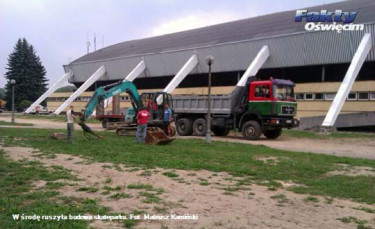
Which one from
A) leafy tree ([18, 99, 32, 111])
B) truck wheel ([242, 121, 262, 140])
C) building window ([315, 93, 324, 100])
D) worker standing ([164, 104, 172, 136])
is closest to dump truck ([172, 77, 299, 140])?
truck wheel ([242, 121, 262, 140])

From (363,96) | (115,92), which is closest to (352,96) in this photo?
(363,96)

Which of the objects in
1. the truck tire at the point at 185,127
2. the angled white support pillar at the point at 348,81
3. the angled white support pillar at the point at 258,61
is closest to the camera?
the truck tire at the point at 185,127

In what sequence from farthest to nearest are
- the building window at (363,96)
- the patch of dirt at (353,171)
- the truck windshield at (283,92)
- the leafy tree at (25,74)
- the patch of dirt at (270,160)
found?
1. the leafy tree at (25,74)
2. the building window at (363,96)
3. the truck windshield at (283,92)
4. the patch of dirt at (270,160)
5. the patch of dirt at (353,171)

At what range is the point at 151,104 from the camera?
74.7 feet

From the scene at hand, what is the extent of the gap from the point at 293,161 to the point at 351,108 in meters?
20.7

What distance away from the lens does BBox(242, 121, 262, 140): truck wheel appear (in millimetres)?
21531

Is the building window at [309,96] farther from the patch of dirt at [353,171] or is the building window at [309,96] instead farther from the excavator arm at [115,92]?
the patch of dirt at [353,171]

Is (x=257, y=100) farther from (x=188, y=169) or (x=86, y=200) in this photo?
(x=86, y=200)

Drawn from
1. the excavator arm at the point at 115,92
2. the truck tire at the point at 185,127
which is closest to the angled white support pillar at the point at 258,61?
the truck tire at the point at 185,127

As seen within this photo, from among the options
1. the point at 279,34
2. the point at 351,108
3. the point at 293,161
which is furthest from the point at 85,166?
the point at 279,34

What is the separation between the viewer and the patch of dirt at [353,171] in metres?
10.4

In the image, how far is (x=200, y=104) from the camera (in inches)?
964

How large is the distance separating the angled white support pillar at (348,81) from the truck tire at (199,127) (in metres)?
7.50

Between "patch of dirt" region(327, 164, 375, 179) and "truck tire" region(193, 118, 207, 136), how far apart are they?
12915mm
